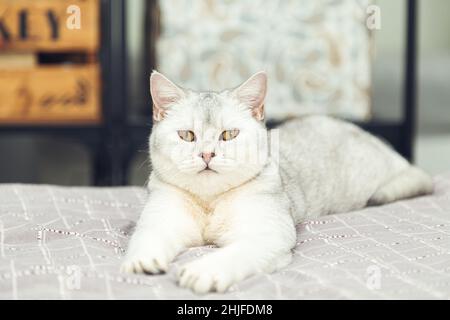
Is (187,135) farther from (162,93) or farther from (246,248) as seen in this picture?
(246,248)

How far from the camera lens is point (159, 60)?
298 cm

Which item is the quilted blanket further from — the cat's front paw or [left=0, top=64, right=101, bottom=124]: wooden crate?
[left=0, top=64, right=101, bottom=124]: wooden crate

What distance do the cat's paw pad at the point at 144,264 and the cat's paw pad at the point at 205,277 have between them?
0.08 metres

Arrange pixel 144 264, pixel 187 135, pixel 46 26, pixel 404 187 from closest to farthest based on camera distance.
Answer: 1. pixel 144 264
2. pixel 187 135
3. pixel 404 187
4. pixel 46 26

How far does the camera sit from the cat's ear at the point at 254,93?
166cm

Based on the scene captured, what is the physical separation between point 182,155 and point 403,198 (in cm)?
93

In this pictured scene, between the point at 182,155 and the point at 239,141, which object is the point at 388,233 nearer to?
the point at 239,141

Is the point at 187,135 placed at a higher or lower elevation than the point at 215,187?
higher

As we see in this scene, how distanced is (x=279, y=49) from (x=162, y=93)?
1398 millimetres

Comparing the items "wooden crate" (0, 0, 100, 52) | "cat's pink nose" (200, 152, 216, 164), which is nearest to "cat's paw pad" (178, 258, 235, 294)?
"cat's pink nose" (200, 152, 216, 164)

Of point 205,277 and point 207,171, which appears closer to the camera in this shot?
point 205,277

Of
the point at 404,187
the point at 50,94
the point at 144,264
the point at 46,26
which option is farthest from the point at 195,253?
the point at 46,26

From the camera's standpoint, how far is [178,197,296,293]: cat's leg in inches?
49.2
